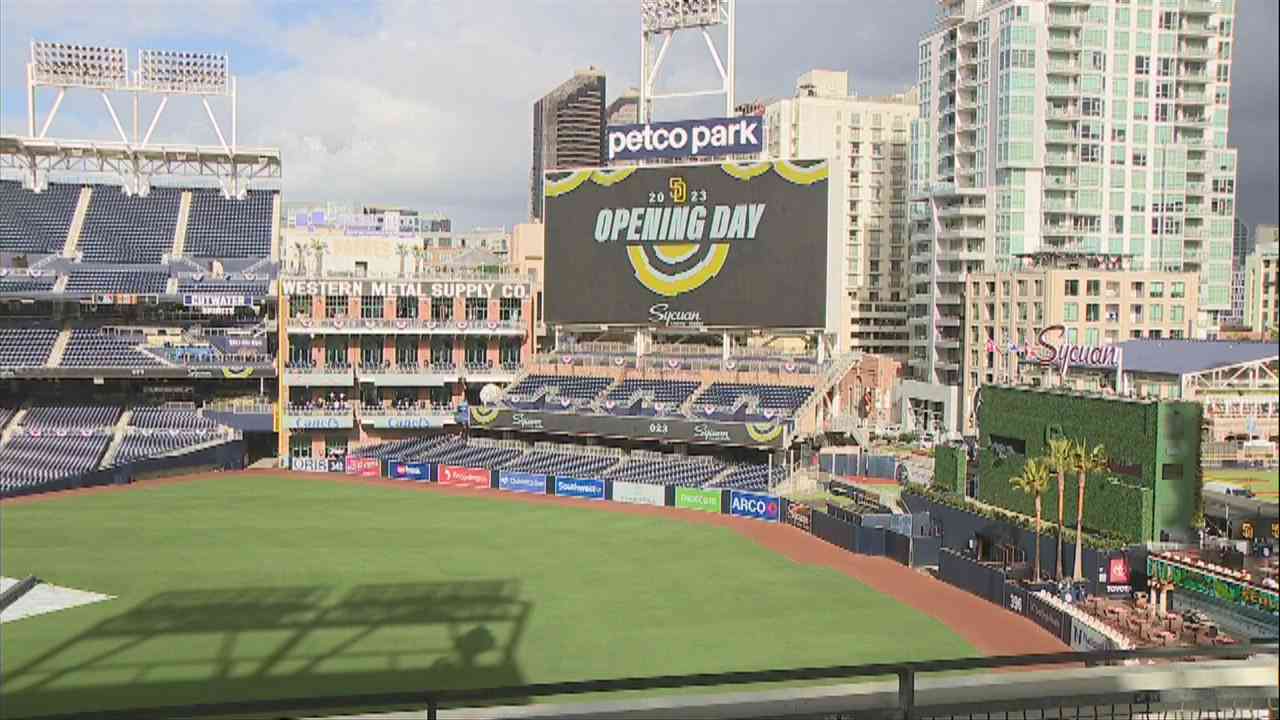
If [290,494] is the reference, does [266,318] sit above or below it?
above

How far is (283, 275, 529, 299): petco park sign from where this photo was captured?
7019cm

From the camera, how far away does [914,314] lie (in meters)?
89.9


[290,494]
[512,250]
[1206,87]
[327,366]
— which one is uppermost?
[1206,87]

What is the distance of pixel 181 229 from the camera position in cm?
7106

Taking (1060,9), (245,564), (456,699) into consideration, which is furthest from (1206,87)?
(456,699)

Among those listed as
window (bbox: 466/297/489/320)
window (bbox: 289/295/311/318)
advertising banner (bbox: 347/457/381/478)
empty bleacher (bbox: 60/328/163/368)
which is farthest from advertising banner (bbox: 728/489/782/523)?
empty bleacher (bbox: 60/328/163/368)

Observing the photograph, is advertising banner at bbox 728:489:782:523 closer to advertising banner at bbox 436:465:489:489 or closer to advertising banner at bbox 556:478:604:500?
advertising banner at bbox 556:478:604:500

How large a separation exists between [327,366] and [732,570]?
38.3 m

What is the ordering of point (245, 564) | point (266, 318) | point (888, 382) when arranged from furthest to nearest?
point (888, 382), point (266, 318), point (245, 564)

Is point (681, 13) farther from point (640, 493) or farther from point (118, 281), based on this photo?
point (118, 281)

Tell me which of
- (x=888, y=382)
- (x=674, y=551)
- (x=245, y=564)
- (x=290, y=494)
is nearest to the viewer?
(x=245, y=564)

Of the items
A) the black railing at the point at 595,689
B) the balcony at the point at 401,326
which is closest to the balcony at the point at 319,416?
the balcony at the point at 401,326

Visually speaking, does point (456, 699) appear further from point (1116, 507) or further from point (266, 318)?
point (266, 318)

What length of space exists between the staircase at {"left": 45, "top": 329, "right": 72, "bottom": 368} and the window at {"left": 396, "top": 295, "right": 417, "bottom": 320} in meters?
18.8
